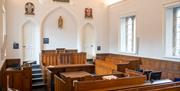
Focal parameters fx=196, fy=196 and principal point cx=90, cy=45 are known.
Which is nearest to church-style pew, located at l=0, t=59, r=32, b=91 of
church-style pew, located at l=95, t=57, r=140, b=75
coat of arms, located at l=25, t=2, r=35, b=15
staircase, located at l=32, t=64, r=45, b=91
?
staircase, located at l=32, t=64, r=45, b=91

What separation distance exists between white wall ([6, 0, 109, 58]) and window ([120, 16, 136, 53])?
1247 millimetres

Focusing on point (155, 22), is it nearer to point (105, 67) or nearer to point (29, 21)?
point (105, 67)

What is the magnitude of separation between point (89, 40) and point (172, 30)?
15.3 ft

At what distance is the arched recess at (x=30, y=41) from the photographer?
8.99 meters

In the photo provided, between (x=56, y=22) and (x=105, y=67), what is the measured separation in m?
3.87

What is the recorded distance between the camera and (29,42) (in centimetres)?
912

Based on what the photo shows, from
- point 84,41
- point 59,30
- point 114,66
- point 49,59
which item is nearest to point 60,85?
point 114,66

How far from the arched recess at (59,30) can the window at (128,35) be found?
234 centimetres

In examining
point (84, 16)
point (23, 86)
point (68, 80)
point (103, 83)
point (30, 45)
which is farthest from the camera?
point (84, 16)

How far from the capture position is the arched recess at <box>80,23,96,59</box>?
1020 centimetres

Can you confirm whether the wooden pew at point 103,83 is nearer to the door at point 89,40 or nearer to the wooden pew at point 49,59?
the wooden pew at point 49,59

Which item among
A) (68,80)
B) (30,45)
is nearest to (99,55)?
(30,45)

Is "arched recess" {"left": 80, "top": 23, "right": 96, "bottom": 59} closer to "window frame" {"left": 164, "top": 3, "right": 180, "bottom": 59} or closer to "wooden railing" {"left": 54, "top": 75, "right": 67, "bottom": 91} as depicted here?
"window frame" {"left": 164, "top": 3, "right": 180, "bottom": 59}

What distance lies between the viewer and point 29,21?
9.01m
